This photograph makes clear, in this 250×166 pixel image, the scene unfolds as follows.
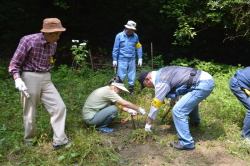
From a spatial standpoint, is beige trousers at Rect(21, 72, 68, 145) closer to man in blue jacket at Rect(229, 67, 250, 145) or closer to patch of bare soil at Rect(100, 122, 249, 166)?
A: patch of bare soil at Rect(100, 122, 249, 166)

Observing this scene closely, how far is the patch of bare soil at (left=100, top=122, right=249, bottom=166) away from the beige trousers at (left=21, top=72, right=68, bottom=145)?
0.78 m

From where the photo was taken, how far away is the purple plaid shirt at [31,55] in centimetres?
284

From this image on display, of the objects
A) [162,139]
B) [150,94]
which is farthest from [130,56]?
[162,139]

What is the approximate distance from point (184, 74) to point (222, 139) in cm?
130

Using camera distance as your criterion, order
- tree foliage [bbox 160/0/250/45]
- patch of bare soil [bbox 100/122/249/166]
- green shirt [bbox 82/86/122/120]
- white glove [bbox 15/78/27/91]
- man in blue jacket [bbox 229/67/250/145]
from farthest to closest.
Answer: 1. tree foliage [bbox 160/0/250/45]
2. green shirt [bbox 82/86/122/120]
3. man in blue jacket [bbox 229/67/250/145]
4. patch of bare soil [bbox 100/122/249/166]
5. white glove [bbox 15/78/27/91]

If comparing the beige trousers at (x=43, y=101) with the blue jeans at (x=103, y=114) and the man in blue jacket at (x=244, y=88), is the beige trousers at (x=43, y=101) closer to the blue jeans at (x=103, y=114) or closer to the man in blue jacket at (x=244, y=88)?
the blue jeans at (x=103, y=114)

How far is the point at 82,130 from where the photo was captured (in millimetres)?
3740

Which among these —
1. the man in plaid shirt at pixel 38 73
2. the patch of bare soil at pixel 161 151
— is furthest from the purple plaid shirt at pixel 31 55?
the patch of bare soil at pixel 161 151

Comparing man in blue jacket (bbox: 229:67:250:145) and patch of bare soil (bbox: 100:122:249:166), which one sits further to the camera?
man in blue jacket (bbox: 229:67:250:145)

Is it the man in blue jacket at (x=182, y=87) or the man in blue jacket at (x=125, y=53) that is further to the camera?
the man in blue jacket at (x=125, y=53)

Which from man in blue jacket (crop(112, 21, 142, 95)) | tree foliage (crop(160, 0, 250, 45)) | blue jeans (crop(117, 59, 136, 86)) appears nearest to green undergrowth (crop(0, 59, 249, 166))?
blue jeans (crop(117, 59, 136, 86))

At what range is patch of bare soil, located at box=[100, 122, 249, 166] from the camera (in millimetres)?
3117

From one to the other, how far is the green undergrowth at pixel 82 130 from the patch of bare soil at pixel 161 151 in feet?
0.11

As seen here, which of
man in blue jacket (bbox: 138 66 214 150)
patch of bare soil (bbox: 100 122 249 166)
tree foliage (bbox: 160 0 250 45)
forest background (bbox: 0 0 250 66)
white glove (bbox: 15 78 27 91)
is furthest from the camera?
forest background (bbox: 0 0 250 66)
